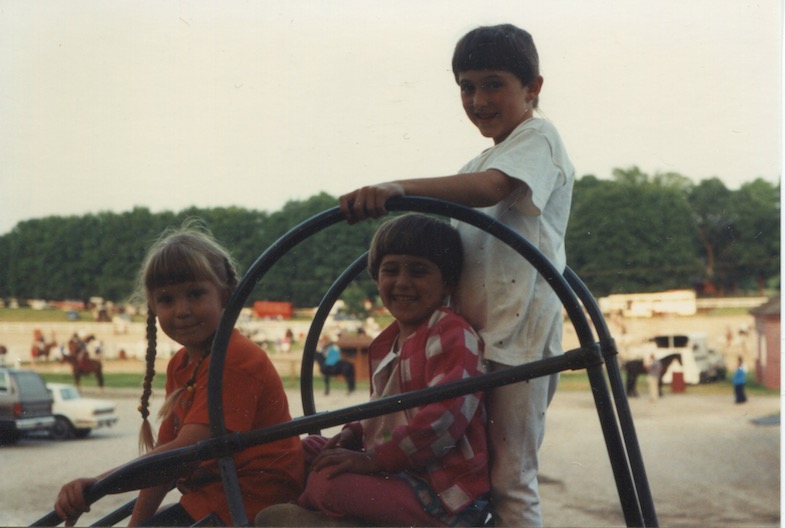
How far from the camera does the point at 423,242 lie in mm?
1692

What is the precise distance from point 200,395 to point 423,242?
0.47m

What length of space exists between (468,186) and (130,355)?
15.9 m

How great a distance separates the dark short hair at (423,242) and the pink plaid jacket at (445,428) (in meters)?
0.10

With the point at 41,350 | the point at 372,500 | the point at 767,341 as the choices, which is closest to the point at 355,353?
the point at 767,341

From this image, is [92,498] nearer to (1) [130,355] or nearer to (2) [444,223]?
(2) [444,223]

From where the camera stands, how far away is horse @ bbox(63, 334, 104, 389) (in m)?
15.7

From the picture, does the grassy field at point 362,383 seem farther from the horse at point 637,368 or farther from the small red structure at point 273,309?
the small red structure at point 273,309

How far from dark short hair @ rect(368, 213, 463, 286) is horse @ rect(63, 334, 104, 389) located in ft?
47.5

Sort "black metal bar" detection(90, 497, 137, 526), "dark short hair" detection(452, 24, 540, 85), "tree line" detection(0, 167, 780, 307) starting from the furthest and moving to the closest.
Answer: "tree line" detection(0, 167, 780, 307) < "black metal bar" detection(90, 497, 137, 526) < "dark short hair" detection(452, 24, 540, 85)

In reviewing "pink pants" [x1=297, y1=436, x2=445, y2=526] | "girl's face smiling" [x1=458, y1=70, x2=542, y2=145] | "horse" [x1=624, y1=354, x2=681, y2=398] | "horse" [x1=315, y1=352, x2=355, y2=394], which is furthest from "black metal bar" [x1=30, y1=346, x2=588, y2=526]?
"horse" [x1=624, y1=354, x2=681, y2=398]

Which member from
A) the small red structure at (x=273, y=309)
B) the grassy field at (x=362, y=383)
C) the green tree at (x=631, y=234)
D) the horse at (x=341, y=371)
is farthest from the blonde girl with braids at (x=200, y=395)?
the grassy field at (x=362, y=383)

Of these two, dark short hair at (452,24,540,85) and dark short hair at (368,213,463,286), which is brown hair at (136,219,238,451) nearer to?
dark short hair at (368,213,463,286)

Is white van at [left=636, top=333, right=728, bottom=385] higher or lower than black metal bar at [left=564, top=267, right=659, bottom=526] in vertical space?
lower

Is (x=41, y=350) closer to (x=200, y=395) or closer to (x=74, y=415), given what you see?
(x=74, y=415)
